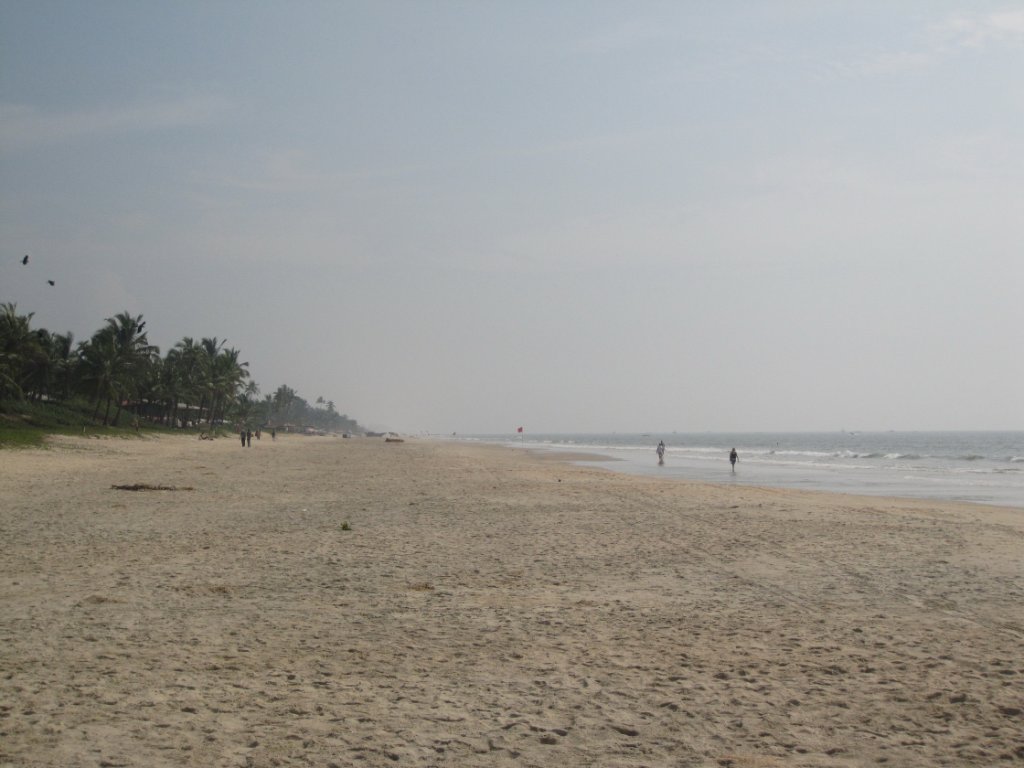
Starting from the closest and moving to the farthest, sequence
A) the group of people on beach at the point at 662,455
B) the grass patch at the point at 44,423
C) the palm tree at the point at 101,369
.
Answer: the grass patch at the point at 44,423 → the group of people on beach at the point at 662,455 → the palm tree at the point at 101,369

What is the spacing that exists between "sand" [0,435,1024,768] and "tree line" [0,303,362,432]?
171 feet

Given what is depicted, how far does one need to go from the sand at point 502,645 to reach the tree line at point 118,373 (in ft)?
Result: 171

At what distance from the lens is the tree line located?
62.7 m

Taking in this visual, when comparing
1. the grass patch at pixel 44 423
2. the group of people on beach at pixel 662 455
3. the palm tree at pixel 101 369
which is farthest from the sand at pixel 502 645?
the palm tree at pixel 101 369

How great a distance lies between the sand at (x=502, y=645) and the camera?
16.8ft

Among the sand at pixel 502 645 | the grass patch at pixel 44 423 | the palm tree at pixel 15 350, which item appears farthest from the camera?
the palm tree at pixel 15 350

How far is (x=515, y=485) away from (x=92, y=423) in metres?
54.1

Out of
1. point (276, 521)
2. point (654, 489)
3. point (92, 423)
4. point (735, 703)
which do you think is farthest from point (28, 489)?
point (92, 423)

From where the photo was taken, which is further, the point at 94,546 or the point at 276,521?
the point at 276,521

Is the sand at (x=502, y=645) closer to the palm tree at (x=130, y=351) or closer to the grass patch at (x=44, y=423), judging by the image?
the grass patch at (x=44, y=423)

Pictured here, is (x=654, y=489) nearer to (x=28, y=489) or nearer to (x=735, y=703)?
(x=28, y=489)

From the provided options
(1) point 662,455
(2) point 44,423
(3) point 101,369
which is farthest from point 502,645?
(3) point 101,369

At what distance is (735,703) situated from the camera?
19.1ft

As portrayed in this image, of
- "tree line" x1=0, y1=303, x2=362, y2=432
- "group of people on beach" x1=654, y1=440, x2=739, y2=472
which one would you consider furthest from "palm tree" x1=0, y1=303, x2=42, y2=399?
"group of people on beach" x1=654, y1=440, x2=739, y2=472
